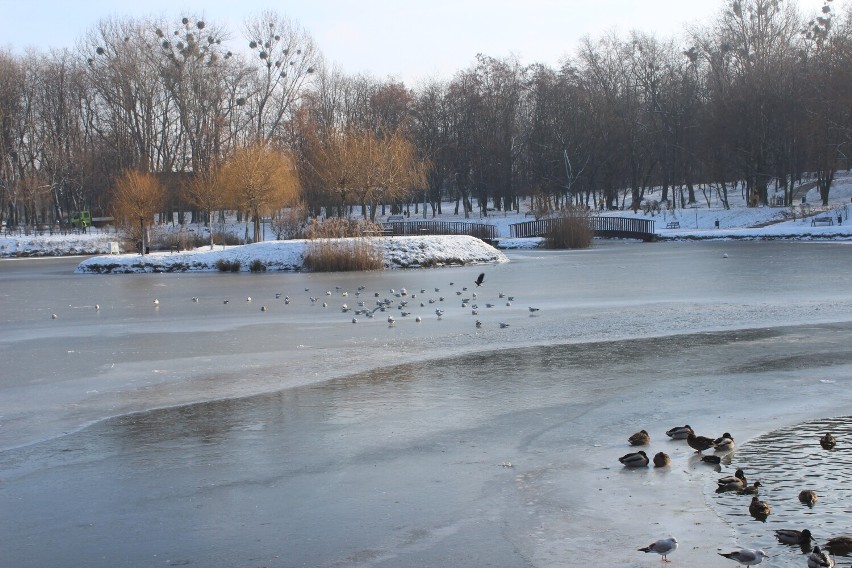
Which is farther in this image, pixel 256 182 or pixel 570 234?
pixel 570 234

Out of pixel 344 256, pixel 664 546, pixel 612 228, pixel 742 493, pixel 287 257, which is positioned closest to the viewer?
pixel 664 546

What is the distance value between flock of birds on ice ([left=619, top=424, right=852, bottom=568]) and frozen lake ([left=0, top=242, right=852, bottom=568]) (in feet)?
0.28

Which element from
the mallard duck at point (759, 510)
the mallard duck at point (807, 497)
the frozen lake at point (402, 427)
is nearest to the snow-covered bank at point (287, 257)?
the frozen lake at point (402, 427)

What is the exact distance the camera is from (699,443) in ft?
23.7

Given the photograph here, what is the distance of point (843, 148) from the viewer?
2272 inches

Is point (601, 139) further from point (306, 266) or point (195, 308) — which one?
point (195, 308)

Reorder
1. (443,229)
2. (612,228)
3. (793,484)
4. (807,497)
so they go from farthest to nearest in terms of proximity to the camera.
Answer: (612,228) < (443,229) < (793,484) < (807,497)

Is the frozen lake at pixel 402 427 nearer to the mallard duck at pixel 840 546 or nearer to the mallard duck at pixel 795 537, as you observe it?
the mallard duck at pixel 795 537

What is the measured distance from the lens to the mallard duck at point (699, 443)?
7219mm

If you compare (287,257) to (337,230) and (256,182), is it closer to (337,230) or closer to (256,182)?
(337,230)

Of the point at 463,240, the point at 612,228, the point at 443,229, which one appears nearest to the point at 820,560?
the point at 463,240

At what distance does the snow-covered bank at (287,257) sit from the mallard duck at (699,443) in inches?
1026

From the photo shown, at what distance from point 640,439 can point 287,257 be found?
2750 cm

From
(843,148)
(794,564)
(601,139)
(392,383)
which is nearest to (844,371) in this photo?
(392,383)
